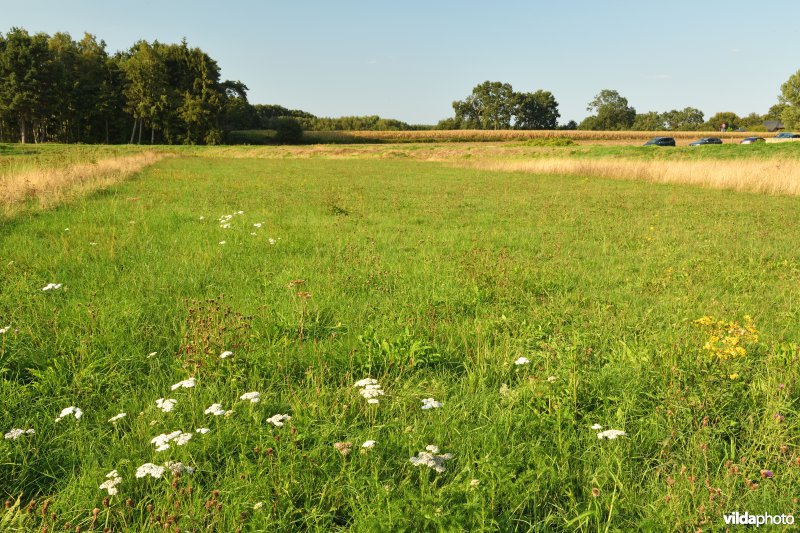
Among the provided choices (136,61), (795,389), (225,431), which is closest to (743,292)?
(795,389)

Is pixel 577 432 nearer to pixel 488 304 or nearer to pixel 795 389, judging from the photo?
pixel 795 389

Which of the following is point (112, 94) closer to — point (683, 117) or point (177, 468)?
point (177, 468)

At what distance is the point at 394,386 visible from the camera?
3678 mm

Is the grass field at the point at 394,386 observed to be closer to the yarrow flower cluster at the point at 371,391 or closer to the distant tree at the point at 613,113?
the yarrow flower cluster at the point at 371,391

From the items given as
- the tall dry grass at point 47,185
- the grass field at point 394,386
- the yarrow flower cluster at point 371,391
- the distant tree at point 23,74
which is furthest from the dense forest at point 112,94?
the yarrow flower cluster at point 371,391

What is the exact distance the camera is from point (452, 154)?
5200 cm

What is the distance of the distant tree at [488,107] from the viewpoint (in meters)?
127

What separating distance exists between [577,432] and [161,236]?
8.61 meters

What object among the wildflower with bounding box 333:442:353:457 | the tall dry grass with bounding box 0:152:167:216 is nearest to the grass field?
the wildflower with bounding box 333:442:353:457

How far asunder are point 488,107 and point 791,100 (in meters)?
71.8

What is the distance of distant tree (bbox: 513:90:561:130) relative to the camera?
126 m

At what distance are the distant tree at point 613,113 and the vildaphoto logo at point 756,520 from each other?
145291 mm

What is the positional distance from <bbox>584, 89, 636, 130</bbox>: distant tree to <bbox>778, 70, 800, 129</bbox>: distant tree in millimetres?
60455

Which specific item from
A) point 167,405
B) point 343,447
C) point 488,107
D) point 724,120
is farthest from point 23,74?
point 724,120
